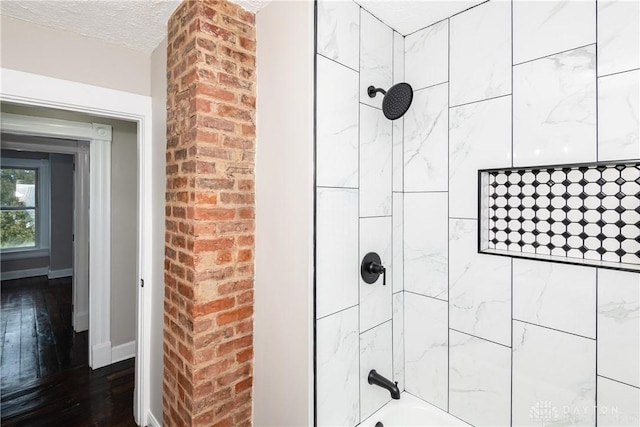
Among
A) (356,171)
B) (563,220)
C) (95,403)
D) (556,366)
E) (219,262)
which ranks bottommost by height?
(95,403)

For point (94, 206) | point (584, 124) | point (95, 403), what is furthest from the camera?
point (94, 206)

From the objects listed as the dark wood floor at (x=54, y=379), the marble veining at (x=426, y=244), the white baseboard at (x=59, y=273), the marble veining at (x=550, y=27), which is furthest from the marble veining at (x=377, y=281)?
the white baseboard at (x=59, y=273)

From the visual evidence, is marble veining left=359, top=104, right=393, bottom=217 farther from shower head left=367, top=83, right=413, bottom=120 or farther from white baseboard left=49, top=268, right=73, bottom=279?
white baseboard left=49, top=268, right=73, bottom=279

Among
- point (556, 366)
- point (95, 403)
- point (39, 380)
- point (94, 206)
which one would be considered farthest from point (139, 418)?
point (556, 366)

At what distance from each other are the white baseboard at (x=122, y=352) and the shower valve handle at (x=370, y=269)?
2.67 metres

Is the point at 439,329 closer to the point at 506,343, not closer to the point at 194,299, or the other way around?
the point at 506,343

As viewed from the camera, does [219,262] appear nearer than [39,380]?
Yes

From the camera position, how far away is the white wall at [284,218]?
124 cm

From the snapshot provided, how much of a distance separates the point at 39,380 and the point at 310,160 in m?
2.97

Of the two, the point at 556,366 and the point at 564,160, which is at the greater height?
the point at 564,160

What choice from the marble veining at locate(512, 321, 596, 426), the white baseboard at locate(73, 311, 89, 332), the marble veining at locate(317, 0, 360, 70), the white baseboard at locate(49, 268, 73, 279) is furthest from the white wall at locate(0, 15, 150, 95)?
the white baseboard at locate(49, 268, 73, 279)

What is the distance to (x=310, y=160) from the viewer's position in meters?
1.23

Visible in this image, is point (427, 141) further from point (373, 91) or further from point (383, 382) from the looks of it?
point (383, 382)

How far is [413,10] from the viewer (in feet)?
4.69
